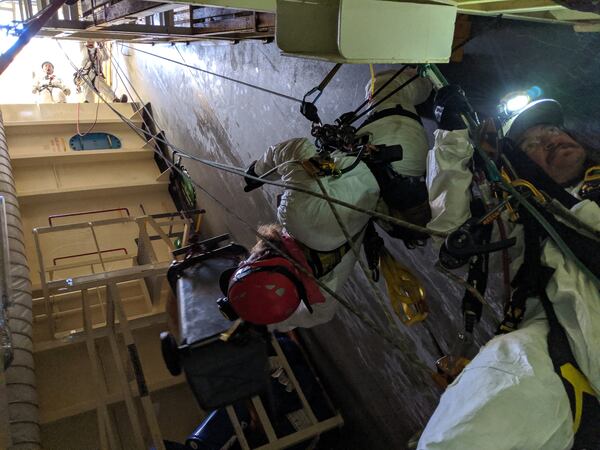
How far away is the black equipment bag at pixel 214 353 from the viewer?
7.83 feet

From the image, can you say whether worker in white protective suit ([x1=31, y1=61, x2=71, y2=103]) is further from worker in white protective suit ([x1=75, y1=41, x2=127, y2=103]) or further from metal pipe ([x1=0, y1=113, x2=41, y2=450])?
metal pipe ([x1=0, y1=113, x2=41, y2=450])

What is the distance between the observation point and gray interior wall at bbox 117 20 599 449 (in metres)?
1.66

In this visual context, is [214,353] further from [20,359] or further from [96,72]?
[96,72]

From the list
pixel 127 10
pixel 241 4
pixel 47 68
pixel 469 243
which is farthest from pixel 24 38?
pixel 47 68

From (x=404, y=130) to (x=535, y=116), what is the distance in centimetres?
48

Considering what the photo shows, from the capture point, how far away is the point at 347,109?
2510 millimetres

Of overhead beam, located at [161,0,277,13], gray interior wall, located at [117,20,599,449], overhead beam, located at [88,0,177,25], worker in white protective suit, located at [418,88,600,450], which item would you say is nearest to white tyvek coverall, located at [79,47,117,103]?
gray interior wall, located at [117,20,599,449]

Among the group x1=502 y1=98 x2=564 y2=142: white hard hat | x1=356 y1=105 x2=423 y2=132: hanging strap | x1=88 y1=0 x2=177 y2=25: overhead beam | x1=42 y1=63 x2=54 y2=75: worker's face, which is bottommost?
x1=502 y1=98 x2=564 y2=142: white hard hat

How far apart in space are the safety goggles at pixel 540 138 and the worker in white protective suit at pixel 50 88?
23.5ft

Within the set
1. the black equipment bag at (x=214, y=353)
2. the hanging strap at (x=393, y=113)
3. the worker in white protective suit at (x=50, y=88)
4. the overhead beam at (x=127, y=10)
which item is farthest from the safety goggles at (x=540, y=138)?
the worker in white protective suit at (x=50, y=88)

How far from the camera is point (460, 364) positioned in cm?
143

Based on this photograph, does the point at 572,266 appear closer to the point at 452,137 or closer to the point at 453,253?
the point at 453,253

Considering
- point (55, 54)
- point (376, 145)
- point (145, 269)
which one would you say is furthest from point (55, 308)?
point (55, 54)

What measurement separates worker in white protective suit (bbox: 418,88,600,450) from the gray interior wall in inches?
7.5
